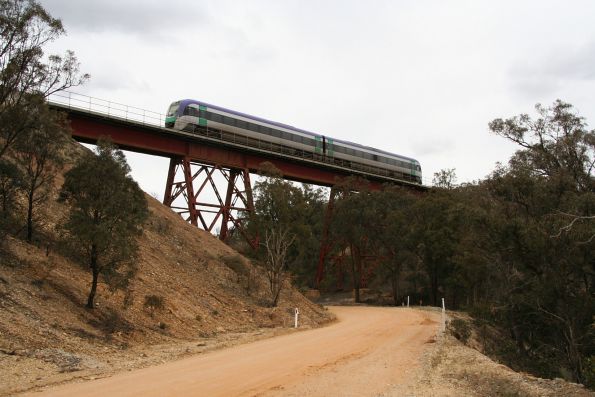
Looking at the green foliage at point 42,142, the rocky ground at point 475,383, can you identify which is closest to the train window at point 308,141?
the green foliage at point 42,142

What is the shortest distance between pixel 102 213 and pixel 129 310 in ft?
13.1

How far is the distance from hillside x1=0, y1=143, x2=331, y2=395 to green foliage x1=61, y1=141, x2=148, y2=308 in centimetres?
145

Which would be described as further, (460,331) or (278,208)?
(278,208)

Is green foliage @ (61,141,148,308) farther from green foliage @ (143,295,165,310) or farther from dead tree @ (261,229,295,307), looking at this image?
dead tree @ (261,229,295,307)

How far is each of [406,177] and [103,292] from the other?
148 ft

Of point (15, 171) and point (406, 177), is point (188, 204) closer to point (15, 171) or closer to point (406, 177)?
point (15, 171)

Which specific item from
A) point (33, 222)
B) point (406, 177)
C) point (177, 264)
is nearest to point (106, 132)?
point (177, 264)

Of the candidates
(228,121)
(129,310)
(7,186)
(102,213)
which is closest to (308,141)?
(228,121)

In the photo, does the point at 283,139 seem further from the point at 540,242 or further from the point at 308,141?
the point at 540,242

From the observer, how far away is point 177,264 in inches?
1029

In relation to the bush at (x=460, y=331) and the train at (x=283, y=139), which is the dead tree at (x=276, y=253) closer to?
the bush at (x=460, y=331)

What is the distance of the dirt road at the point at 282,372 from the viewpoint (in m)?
9.43

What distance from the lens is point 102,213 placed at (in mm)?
16297

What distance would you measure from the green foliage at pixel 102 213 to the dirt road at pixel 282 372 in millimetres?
4614
